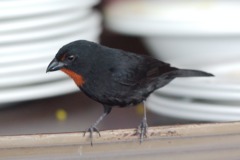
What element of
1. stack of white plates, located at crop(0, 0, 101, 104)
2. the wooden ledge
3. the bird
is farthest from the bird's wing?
the wooden ledge

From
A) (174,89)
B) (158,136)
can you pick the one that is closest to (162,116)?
(174,89)

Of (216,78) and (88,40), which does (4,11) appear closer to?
(88,40)

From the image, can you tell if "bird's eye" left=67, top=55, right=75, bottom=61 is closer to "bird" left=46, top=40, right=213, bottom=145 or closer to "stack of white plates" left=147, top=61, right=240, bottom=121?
"bird" left=46, top=40, right=213, bottom=145

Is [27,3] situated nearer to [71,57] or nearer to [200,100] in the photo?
[71,57]

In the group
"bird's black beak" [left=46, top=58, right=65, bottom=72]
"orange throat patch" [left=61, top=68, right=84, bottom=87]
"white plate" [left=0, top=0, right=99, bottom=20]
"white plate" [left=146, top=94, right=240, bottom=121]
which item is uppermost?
"white plate" [left=0, top=0, right=99, bottom=20]

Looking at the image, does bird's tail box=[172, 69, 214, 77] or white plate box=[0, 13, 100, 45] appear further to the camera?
bird's tail box=[172, 69, 214, 77]

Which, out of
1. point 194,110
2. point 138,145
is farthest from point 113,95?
point 138,145
